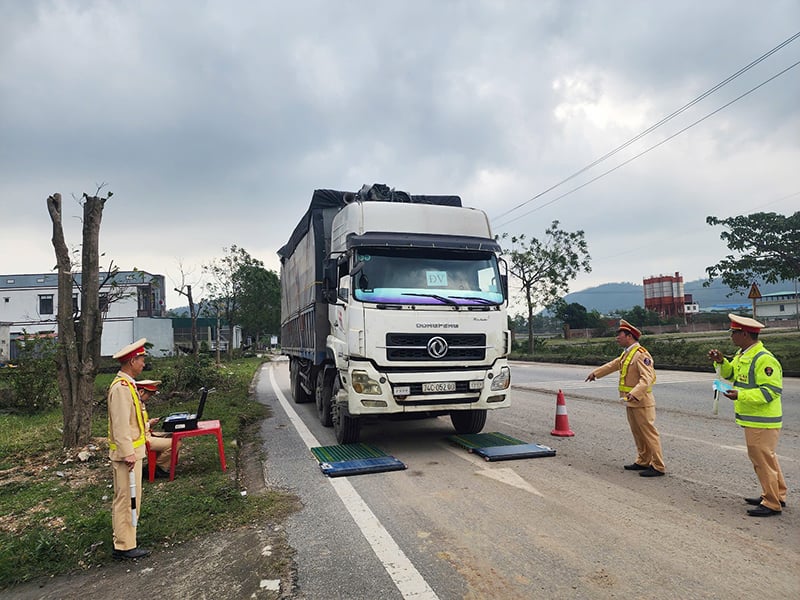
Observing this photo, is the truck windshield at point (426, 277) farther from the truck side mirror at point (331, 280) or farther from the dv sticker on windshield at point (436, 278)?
the truck side mirror at point (331, 280)

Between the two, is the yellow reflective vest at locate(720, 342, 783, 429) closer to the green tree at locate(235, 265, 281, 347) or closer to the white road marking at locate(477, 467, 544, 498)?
the white road marking at locate(477, 467, 544, 498)

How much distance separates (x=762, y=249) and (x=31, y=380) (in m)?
22.4

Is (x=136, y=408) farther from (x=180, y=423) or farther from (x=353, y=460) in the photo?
(x=353, y=460)

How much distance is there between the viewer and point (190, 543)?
14.3 feet

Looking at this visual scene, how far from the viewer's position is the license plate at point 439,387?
22.4ft

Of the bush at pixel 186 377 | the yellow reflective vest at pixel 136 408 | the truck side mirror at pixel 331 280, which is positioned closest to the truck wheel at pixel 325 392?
the truck side mirror at pixel 331 280

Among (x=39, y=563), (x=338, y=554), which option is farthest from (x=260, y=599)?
(x=39, y=563)

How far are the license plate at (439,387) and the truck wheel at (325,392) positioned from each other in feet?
6.92

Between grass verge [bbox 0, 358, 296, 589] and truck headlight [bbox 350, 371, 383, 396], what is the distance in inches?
65.4

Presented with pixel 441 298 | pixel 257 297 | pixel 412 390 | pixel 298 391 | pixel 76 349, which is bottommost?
pixel 298 391

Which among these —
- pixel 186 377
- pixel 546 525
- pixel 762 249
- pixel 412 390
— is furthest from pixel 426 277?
pixel 762 249

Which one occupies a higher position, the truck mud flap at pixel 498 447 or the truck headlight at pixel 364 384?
the truck headlight at pixel 364 384

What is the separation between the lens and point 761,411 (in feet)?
15.3

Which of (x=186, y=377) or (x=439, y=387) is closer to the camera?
(x=439, y=387)
